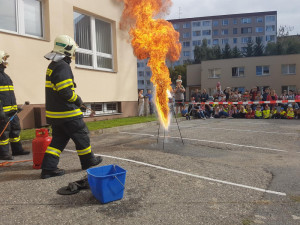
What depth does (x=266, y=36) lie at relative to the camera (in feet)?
230

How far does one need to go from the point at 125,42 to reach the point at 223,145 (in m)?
8.58

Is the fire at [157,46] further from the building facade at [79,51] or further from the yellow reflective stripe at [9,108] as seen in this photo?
the building facade at [79,51]

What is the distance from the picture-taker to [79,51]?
38.3ft

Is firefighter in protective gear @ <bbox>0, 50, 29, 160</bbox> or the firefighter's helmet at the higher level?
the firefighter's helmet

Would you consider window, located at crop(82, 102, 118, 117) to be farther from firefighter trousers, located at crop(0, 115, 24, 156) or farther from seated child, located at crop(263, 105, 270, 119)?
seated child, located at crop(263, 105, 270, 119)

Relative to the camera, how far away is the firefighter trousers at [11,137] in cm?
569

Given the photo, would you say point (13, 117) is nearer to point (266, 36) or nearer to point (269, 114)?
point (269, 114)

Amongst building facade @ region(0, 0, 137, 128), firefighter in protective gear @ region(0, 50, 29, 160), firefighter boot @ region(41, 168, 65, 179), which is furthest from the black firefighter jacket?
building facade @ region(0, 0, 137, 128)

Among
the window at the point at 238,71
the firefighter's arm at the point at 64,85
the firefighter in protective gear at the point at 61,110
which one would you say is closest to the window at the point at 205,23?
the window at the point at 238,71

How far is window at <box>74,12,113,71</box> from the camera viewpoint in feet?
38.9

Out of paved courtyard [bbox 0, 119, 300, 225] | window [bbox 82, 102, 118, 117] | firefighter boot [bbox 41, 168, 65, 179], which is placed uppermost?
window [bbox 82, 102, 118, 117]

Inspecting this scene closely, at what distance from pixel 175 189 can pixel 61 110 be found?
2.27m

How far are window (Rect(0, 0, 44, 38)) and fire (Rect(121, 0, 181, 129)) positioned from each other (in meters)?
4.29

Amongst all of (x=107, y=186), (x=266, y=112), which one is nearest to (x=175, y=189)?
(x=107, y=186)
